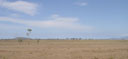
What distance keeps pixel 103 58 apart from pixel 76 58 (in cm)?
362

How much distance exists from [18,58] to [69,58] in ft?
23.0

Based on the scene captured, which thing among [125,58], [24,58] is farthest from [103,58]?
[24,58]

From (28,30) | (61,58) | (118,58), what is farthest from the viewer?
(28,30)

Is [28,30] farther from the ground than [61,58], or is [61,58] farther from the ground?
[28,30]

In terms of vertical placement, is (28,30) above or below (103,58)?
above

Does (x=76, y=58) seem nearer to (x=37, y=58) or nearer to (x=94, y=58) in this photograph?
(x=94, y=58)

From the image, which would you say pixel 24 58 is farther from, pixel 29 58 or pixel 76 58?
pixel 76 58

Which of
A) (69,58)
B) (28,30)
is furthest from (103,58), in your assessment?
(28,30)

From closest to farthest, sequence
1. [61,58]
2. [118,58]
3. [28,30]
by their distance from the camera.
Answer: [118,58] → [61,58] → [28,30]

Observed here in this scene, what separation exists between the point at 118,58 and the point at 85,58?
4.27 m

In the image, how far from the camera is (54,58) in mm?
26266

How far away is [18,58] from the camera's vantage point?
86.4 ft

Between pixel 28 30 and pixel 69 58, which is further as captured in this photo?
pixel 28 30

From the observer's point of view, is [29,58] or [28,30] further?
[28,30]
